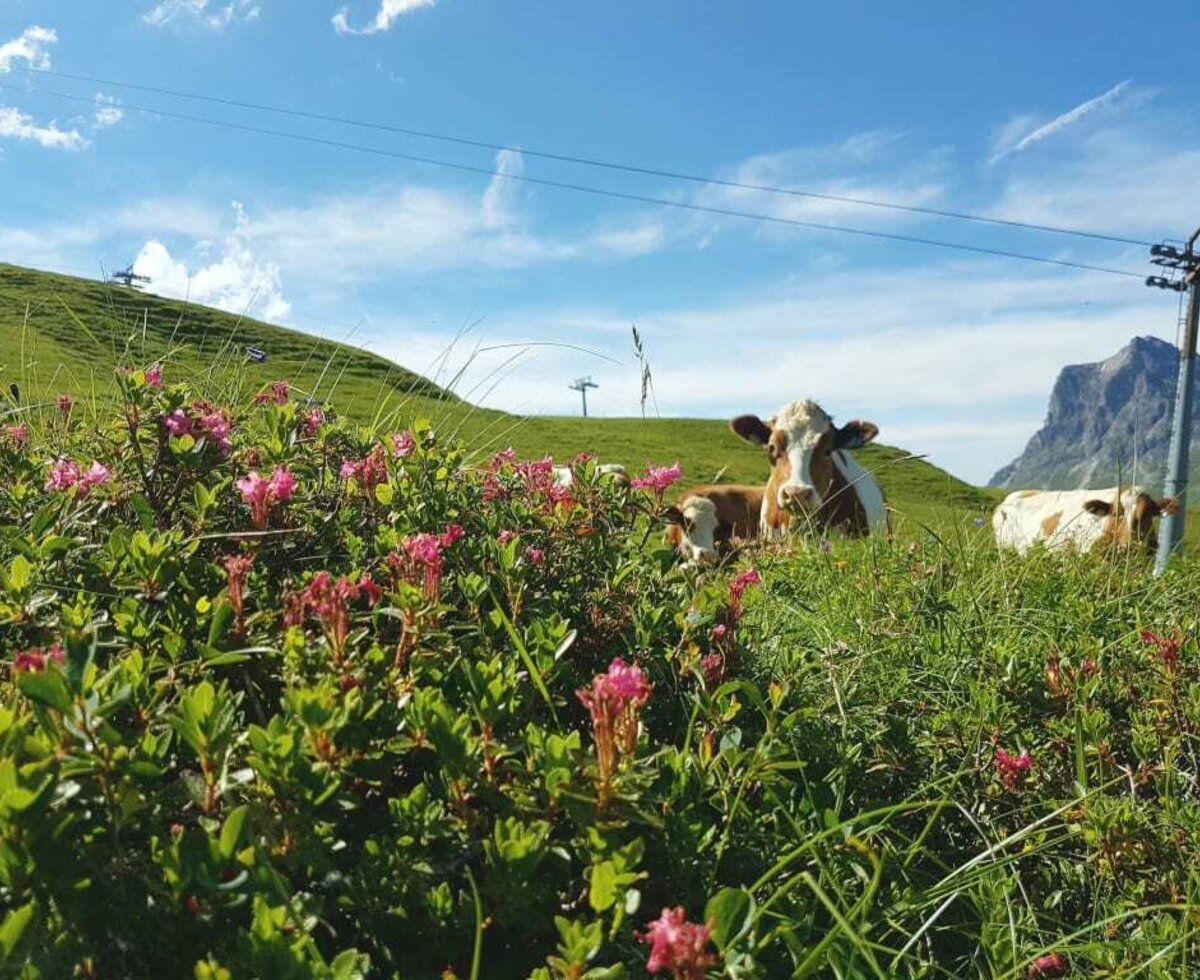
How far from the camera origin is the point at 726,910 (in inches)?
59.2

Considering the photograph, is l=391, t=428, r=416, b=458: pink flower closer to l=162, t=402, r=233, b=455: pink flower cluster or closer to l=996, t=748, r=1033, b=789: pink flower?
l=162, t=402, r=233, b=455: pink flower cluster

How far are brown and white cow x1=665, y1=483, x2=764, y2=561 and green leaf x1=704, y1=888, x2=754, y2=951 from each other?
406 inches

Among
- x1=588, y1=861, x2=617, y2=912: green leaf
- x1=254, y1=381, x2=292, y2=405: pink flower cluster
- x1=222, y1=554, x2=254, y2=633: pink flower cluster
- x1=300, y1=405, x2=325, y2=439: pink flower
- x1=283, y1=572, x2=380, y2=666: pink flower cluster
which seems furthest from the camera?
x1=254, y1=381, x2=292, y2=405: pink flower cluster

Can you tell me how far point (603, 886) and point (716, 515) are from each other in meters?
11.8

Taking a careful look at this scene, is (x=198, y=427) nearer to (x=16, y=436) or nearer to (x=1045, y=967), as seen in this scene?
(x=16, y=436)

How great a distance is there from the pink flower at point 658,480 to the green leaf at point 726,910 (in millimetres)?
1703

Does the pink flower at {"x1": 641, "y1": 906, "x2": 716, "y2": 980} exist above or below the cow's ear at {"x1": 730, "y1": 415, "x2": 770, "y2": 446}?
below

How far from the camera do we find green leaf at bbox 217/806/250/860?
4.37ft

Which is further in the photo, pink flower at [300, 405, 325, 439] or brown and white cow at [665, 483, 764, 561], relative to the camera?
brown and white cow at [665, 483, 764, 561]

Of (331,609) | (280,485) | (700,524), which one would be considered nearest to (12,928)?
(331,609)

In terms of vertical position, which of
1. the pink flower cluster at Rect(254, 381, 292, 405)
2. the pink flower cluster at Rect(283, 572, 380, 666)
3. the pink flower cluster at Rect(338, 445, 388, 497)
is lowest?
the pink flower cluster at Rect(283, 572, 380, 666)

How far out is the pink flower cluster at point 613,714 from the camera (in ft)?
4.90

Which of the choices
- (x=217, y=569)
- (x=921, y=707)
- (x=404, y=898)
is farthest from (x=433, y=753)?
(x=921, y=707)

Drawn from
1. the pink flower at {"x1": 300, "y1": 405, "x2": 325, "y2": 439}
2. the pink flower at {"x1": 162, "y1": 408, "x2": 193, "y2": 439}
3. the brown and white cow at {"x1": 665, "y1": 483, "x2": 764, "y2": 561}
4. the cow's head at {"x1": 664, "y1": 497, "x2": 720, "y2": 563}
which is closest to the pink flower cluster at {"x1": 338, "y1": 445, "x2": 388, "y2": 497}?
the pink flower at {"x1": 300, "y1": 405, "x2": 325, "y2": 439}
